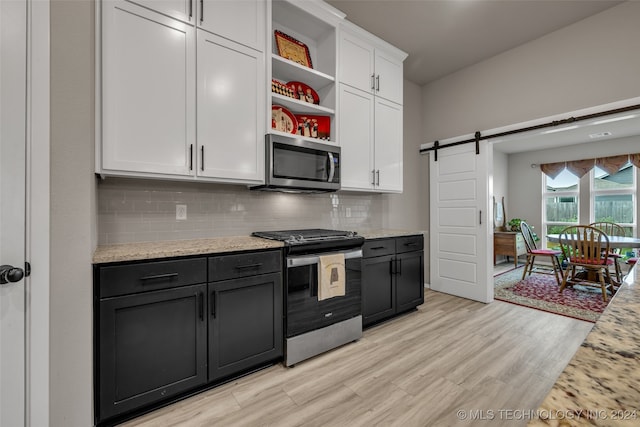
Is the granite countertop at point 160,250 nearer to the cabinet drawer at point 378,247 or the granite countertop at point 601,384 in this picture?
the cabinet drawer at point 378,247

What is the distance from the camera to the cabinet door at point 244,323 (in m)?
1.79

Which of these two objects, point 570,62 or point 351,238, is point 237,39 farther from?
point 570,62

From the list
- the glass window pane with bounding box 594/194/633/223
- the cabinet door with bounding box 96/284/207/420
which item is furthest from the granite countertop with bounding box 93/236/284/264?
the glass window pane with bounding box 594/194/633/223

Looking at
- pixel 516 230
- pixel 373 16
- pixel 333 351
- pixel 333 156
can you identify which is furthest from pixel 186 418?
pixel 516 230

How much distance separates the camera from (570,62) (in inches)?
115

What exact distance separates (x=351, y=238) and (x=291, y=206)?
2.45 ft

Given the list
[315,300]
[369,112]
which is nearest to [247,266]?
[315,300]

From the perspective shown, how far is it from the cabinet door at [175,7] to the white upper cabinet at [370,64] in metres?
1.36

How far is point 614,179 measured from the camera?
5629 mm

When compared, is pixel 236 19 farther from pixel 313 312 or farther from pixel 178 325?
pixel 313 312

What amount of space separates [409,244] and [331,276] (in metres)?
1.18

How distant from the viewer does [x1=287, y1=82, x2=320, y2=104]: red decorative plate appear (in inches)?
106

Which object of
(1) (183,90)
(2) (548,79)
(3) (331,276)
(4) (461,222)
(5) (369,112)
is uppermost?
(2) (548,79)
